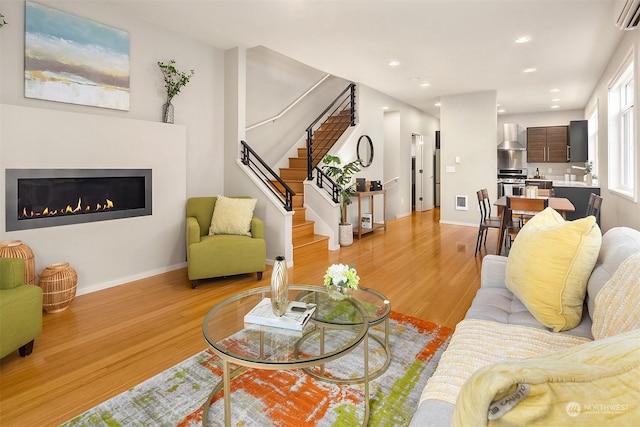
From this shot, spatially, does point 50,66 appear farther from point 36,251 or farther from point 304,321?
point 304,321

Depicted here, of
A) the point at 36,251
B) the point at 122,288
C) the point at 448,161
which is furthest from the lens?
the point at 448,161

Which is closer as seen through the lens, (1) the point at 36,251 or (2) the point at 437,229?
(1) the point at 36,251

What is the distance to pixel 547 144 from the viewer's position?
982cm

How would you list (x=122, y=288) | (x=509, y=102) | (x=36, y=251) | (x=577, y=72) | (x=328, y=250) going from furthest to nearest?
(x=509, y=102), (x=577, y=72), (x=328, y=250), (x=122, y=288), (x=36, y=251)

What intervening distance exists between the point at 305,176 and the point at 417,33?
3016 millimetres

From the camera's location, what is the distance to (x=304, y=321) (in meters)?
1.78

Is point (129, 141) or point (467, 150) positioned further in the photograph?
point (467, 150)

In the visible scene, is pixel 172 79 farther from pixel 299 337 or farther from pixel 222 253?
pixel 299 337

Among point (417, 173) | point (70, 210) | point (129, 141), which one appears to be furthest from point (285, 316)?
point (417, 173)

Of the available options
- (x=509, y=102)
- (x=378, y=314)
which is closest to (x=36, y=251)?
(x=378, y=314)

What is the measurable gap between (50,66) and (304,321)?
11.1ft

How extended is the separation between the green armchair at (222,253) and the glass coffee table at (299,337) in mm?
1585

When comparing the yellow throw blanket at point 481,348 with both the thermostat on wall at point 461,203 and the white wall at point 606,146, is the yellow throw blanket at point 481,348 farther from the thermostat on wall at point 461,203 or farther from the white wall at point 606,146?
the thermostat on wall at point 461,203

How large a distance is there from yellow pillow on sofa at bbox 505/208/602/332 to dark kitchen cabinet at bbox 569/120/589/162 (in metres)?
8.66
